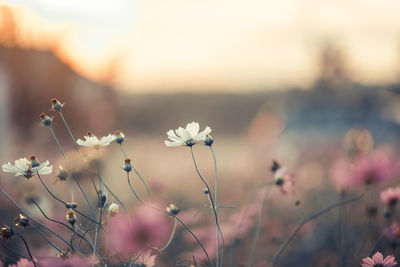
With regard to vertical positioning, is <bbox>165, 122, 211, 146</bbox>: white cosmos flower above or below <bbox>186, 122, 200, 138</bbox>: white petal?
below

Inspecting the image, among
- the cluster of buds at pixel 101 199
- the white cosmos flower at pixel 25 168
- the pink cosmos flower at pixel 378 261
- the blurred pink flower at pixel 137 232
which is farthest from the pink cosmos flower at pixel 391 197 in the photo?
the white cosmos flower at pixel 25 168

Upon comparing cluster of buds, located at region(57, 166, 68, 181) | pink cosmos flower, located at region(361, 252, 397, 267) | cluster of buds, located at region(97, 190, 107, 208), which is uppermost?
cluster of buds, located at region(57, 166, 68, 181)

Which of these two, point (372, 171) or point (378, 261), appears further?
point (372, 171)

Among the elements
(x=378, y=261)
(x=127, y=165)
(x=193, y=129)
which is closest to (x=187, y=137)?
(x=193, y=129)

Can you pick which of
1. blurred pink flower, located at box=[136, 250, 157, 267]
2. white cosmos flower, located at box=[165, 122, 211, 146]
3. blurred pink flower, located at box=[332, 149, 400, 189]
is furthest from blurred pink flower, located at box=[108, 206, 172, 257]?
blurred pink flower, located at box=[332, 149, 400, 189]

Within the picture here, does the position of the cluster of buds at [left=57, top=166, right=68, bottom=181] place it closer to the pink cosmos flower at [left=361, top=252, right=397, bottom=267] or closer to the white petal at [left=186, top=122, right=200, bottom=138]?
the white petal at [left=186, top=122, right=200, bottom=138]

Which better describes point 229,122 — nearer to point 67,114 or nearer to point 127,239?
point 67,114

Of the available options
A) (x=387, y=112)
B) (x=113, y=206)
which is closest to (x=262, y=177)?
(x=113, y=206)

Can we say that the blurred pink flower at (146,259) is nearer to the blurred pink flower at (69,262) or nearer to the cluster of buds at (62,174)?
the blurred pink flower at (69,262)

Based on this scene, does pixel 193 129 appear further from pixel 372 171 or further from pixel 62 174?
pixel 372 171

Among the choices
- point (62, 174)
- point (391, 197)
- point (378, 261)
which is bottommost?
point (378, 261)

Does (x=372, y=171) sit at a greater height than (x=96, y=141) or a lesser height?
greater

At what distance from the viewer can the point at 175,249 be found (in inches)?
105

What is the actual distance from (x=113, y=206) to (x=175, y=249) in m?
1.74
